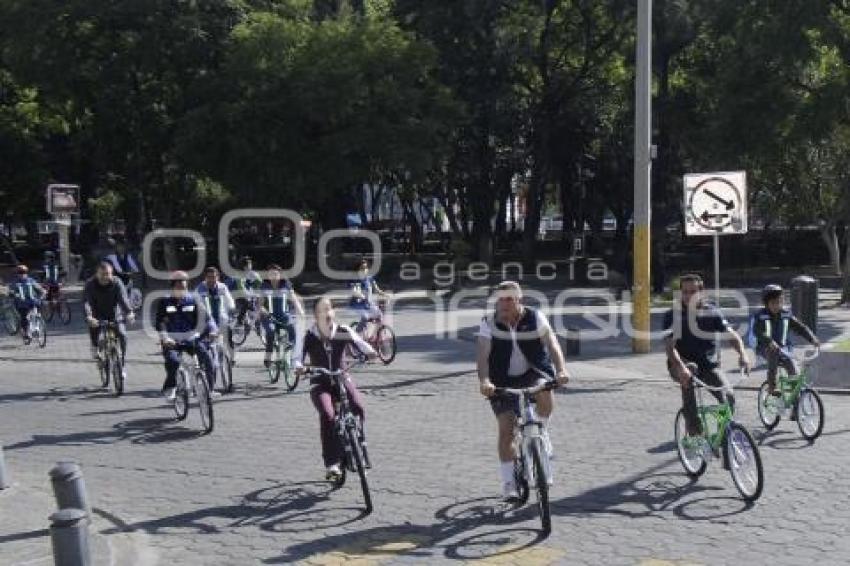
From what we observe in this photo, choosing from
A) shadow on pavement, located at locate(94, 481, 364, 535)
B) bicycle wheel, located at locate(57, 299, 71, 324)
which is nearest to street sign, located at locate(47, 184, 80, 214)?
bicycle wheel, located at locate(57, 299, 71, 324)

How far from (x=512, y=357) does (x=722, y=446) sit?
1.98 m

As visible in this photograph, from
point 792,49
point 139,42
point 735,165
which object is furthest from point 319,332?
point 139,42

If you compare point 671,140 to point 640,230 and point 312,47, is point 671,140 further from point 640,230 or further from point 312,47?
point 640,230

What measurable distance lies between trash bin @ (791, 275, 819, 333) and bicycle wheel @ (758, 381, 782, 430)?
17.4ft

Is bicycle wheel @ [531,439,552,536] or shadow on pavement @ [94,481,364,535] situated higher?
bicycle wheel @ [531,439,552,536]

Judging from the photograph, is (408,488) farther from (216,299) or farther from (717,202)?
(717,202)

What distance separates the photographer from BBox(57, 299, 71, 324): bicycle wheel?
2614 centimetres

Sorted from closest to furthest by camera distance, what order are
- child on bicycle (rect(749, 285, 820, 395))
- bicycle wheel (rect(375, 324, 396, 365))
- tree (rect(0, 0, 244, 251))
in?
child on bicycle (rect(749, 285, 820, 395)) → bicycle wheel (rect(375, 324, 396, 365)) → tree (rect(0, 0, 244, 251))

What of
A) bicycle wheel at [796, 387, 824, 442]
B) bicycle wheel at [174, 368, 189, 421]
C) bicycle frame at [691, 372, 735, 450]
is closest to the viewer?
bicycle frame at [691, 372, 735, 450]

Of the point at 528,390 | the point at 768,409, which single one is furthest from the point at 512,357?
the point at 768,409

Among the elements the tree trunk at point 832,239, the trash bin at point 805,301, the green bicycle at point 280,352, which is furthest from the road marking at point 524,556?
the tree trunk at point 832,239

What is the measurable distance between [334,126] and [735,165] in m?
A: 12.1

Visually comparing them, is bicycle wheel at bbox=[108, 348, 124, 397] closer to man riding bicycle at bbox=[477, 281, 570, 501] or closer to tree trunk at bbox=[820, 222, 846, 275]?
man riding bicycle at bbox=[477, 281, 570, 501]

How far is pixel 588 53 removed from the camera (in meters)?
38.2
